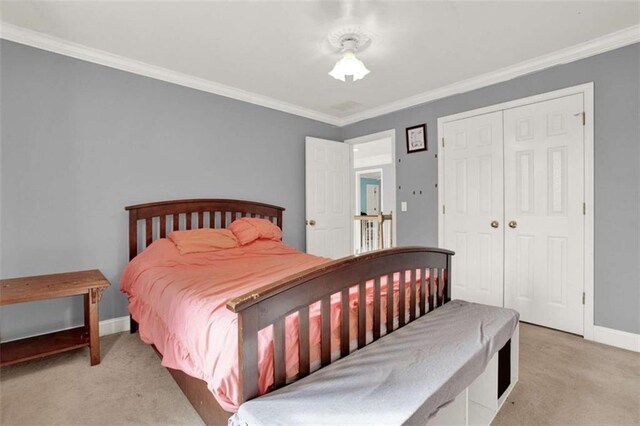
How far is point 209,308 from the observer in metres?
1.49

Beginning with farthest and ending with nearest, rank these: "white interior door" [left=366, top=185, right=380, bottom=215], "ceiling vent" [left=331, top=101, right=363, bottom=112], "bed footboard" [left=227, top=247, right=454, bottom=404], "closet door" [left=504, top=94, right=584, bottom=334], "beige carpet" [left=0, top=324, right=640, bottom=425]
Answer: "white interior door" [left=366, top=185, right=380, bottom=215], "ceiling vent" [left=331, top=101, right=363, bottom=112], "closet door" [left=504, top=94, right=584, bottom=334], "beige carpet" [left=0, top=324, right=640, bottom=425], "bed footboard" [left=227, top=247, right=454, bottom=404]

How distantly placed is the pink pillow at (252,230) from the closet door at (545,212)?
7.68ft

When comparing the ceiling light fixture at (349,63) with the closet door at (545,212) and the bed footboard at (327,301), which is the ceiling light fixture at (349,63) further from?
the closet door at (545,212)

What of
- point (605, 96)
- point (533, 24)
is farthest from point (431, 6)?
point (605, 96)

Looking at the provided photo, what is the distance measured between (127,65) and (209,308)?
2.50 metres

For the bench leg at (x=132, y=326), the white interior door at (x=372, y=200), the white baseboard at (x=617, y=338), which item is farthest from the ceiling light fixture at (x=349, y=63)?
the white interior door at (x=372, y=200)

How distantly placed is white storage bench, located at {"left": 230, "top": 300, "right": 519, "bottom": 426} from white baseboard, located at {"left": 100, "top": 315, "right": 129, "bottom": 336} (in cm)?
225

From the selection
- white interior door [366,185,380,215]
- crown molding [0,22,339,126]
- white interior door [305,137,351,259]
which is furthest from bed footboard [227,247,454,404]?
white interior door [366,185,380,215]

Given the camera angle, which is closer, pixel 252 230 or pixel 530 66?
pixel 530 66

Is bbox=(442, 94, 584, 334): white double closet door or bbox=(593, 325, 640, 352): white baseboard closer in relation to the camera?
bbox=(593, 325, 640, 352): white baseboard

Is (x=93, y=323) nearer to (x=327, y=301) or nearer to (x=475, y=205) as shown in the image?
(x=327, y=301)

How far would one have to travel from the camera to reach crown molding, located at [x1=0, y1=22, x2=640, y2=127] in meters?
2.35

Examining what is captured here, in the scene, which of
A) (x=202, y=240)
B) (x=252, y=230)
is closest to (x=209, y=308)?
(x=202, y=240)

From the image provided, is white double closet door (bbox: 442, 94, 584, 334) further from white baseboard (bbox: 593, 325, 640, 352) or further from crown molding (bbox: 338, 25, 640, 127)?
crown molding (bbox: 338, 25, 640, 127)
